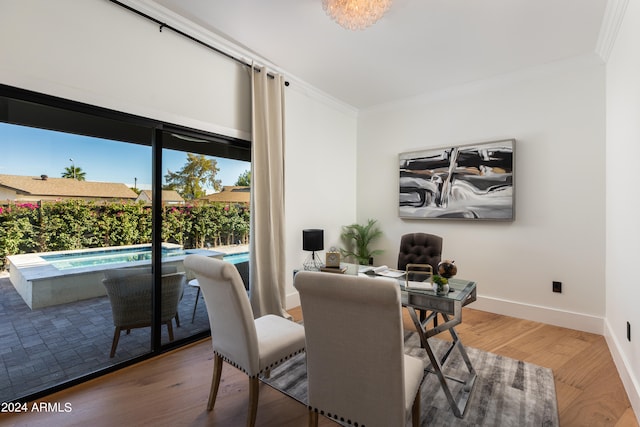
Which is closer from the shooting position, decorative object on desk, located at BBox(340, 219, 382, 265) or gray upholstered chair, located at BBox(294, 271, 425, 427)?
gray upholstered chair, located at BBox(294, 271, 425, 427)

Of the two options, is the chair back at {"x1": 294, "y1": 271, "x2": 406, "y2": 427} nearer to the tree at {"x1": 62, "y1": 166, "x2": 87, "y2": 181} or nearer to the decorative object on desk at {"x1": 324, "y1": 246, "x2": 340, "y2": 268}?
Result: the decorative object on desk at {"x1": 324, "y1": 246, "x2": 340, "y2": 268}

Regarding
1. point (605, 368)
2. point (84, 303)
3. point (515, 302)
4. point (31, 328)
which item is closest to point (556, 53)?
point (515, 302)

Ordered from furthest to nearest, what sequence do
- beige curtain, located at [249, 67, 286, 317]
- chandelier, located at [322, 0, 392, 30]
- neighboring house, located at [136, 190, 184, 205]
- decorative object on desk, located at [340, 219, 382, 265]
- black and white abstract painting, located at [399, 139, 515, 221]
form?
decorative object on desk, located at [340, 219, 382, 265] < black and white abstract painting, located at [399, 139, 515, 221] < beige curtain, located at [249, 67, 286, 317] < neighboring house, located at [136, 190, 184, 205] < chandelier, located at [322, 0, 392, 30]

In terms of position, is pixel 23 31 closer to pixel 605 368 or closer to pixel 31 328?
pixel 31 328

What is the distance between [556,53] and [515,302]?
282cm

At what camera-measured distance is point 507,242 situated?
3691mm

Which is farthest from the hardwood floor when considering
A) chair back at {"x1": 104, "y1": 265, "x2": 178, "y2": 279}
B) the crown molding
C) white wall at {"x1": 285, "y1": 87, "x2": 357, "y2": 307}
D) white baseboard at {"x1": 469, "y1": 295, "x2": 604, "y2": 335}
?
the crown molding

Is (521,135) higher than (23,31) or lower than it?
lower

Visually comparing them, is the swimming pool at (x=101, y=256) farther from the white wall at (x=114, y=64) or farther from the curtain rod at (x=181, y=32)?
the curtain rod at (x=181, y=32)

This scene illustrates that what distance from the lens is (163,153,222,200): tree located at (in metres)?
2.84

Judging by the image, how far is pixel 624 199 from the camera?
92.6 inches

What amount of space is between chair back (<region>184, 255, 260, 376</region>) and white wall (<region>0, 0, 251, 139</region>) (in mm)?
1534

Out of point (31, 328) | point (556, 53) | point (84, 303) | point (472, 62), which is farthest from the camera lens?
point (472, 62)

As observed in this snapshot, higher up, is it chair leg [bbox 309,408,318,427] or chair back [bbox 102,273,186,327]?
chair back [bbox 102,273,186,327]
